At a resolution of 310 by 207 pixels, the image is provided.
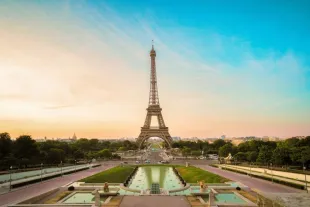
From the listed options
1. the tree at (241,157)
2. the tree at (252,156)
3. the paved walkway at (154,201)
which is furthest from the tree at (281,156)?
the paved walkway at (154,201)

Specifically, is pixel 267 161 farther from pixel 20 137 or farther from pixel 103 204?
pixel 20 137

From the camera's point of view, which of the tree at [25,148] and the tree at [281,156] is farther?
the tree at [25,148]

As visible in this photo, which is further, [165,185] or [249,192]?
[165,185]

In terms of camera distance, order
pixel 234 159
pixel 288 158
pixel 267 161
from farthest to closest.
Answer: pixel 234 159, pixel 267 161, pixel 288 158

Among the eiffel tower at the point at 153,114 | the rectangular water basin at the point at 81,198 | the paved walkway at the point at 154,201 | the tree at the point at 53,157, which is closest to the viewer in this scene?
the paved walkway at the point at 154,201

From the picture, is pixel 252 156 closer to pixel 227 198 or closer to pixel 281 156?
pixel 281 156

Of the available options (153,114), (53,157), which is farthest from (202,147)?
(53,157)

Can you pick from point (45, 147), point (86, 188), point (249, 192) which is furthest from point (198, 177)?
point (45, 147)

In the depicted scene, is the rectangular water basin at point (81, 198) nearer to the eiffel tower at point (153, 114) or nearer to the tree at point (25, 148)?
the tree at point (25, 148)
